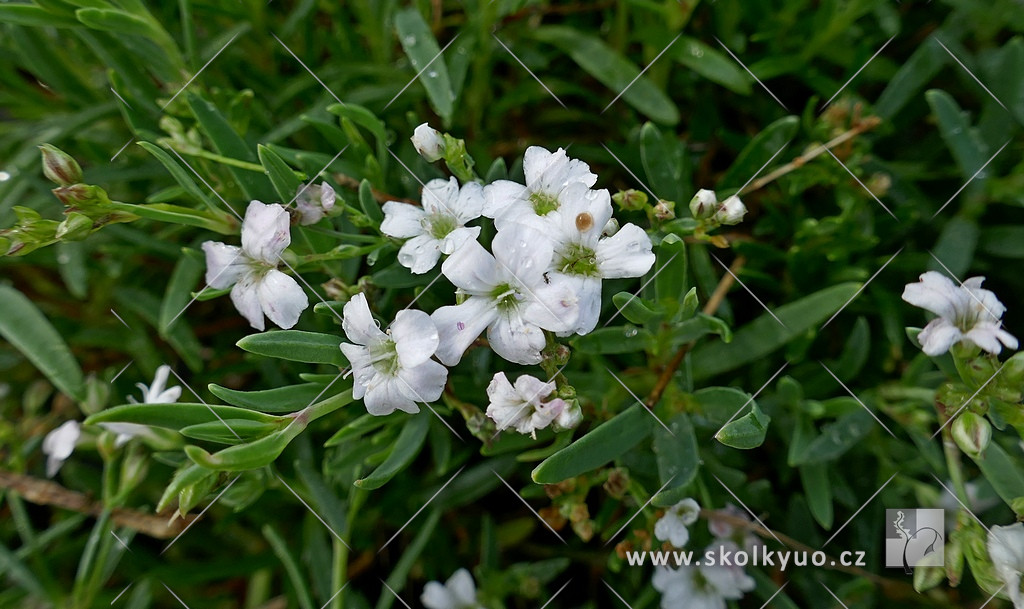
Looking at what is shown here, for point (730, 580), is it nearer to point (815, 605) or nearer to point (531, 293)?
point (815, 605)

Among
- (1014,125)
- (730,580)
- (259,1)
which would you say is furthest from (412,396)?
(1014,125)

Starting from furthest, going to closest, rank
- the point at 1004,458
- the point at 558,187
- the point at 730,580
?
the point at 730,580, the point at 1004,458, the point at 558,187

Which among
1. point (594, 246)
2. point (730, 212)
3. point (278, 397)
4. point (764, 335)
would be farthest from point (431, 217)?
point (764, 335)

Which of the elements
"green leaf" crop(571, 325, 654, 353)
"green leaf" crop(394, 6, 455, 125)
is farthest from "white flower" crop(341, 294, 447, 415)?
"green leaf" crop(394, 6, 455, 125)

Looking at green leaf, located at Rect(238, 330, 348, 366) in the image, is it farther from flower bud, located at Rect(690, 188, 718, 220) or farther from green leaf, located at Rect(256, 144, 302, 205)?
flower bud, located at Rect(690, 188, 718, 220)

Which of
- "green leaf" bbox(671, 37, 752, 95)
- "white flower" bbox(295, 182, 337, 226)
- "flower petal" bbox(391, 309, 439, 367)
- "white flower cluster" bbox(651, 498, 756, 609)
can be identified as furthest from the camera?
"green leaf" bbox(671, 37, 752, 95)

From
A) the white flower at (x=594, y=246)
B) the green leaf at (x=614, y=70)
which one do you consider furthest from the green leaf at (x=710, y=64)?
the white flower at (x=594, y=246)
